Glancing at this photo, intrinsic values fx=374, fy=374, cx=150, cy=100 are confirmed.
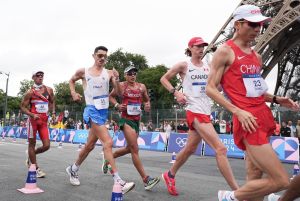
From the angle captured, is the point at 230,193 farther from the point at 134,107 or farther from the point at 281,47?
the point at 281,47

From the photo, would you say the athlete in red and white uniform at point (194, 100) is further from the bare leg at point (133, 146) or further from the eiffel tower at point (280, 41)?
the eiffel tower at point (280, 41)

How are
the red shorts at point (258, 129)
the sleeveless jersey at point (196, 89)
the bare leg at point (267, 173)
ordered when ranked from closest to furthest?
the bare leg at point (267, 173) < the red shorts at point (258, 129) < the sleeveless jersey at point (196, 89)

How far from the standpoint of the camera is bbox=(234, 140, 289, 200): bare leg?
302 centimetres

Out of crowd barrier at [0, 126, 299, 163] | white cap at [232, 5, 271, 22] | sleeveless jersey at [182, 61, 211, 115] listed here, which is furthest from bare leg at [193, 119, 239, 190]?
crowd barrier at [0, 126, 299, 163]

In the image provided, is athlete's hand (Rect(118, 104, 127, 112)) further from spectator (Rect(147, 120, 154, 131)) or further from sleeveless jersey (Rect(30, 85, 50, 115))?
spectator (Rect(147, 120, 154, 131))

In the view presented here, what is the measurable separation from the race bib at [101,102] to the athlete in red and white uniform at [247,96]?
266 centimetres

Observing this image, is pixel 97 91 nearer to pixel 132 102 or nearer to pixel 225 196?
pixel 132 102

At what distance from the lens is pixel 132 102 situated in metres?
6.11

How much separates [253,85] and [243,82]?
0.10 meters

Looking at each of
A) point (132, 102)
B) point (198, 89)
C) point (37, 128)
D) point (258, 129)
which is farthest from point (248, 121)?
point (37, 128)

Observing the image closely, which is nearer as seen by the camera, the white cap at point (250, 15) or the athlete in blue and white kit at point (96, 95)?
the white cap at point (250, 15)

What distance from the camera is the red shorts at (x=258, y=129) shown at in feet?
10.3

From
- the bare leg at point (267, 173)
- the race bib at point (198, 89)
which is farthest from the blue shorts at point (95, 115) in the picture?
the bare leg at point (267, 173)

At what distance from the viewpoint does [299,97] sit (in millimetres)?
43812
